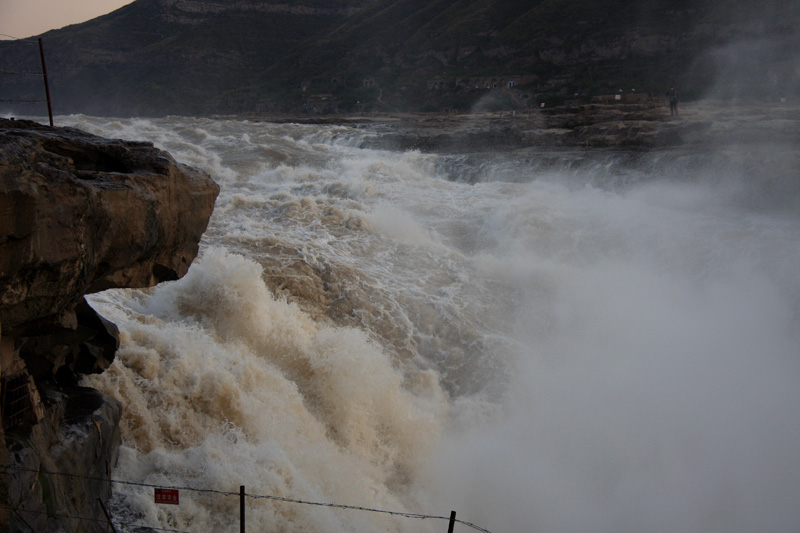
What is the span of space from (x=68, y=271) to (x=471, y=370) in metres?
7.97

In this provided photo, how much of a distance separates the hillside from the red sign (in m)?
42.1

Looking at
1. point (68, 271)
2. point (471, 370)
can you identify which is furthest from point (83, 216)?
point (471, 370)

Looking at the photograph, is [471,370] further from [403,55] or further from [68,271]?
[403,55]

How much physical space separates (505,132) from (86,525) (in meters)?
27.3

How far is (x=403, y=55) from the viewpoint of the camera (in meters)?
76.2

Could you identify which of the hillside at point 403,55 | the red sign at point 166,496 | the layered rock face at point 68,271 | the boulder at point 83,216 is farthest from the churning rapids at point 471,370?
the hillside at point 403,55

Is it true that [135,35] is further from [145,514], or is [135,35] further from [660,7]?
[145,514]

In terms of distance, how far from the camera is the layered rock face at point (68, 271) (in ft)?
14.8

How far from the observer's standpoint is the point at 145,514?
6.10 metres

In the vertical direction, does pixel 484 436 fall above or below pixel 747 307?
below

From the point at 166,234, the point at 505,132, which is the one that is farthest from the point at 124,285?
the point at 505,132

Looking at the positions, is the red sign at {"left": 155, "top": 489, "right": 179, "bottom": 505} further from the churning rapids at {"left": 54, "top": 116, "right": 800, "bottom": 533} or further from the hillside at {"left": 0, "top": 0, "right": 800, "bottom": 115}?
the hillside at {"left": 0, "top": 0, "right": 800, "bottom": 115}

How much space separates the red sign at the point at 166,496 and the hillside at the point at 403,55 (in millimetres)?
42092

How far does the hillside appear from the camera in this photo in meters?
50.1
